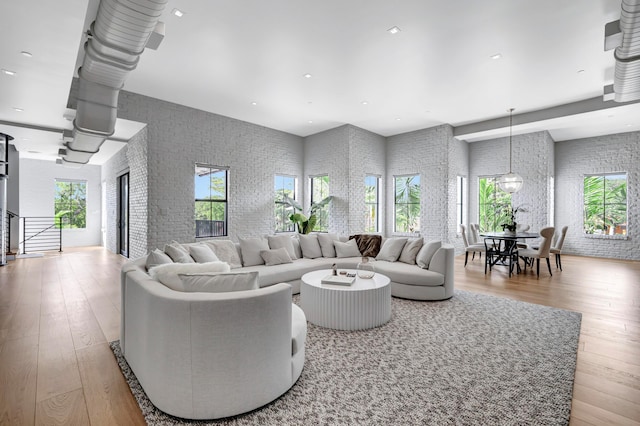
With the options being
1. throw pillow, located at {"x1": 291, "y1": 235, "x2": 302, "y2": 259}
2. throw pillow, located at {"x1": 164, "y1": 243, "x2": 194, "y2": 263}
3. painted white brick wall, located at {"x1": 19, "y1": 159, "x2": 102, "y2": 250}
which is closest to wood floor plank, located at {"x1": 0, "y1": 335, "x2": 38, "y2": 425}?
throw pillow, located at {"x1": 164, "y1": 243, "x2": 194, "y2": 263}

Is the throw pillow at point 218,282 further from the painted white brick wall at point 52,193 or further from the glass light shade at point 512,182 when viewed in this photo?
the painted white brick wall at point 52,193

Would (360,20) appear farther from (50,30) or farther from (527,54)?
(50,30)

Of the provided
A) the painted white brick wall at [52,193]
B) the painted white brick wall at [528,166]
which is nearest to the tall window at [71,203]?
the painted white brick wall at [52,193]

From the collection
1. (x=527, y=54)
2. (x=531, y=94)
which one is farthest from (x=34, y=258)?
(x=531, y=94)

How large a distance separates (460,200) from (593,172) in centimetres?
341

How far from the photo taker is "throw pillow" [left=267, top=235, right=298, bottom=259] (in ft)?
16.3

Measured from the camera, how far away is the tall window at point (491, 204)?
28.4 feet

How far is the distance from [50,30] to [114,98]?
3.53ft

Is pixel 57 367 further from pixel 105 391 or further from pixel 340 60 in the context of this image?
pixel 340 60

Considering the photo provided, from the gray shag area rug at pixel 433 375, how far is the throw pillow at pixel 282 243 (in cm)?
206

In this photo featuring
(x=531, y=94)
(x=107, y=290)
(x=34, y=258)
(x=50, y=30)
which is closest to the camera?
(x=50, y=30)

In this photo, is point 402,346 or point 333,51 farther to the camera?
point 333,51

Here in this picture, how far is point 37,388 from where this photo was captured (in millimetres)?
2094

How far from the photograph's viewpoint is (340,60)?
4.23 metres
